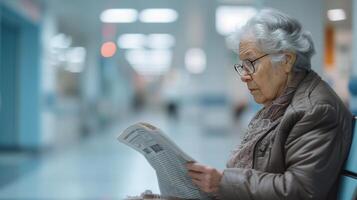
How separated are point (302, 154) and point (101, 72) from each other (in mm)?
17514

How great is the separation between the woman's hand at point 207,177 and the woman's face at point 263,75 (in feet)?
1.03

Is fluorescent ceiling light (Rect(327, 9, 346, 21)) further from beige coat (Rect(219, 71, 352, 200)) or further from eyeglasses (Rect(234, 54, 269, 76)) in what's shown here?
beige coat (Rect(219, 71, 352, 200))

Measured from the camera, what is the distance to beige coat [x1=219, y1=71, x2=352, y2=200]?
4.53 feet

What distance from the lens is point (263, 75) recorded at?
162 centimetres

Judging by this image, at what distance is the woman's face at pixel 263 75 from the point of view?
1605mm

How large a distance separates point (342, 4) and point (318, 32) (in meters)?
0.60

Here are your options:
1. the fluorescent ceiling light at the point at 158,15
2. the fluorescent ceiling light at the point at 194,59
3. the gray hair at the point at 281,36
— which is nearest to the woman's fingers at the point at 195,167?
the gray hair at the point at 281,36

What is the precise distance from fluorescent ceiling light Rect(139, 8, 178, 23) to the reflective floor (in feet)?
9.63

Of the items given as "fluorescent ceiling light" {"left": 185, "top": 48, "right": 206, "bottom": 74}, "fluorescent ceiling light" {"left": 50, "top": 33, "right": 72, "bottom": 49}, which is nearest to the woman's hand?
"fluorescent ceiling light" {"left": 50, "top": 33, "right": 72, "bottom": 49}

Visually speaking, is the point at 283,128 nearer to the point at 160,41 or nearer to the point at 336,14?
the point at 336,14

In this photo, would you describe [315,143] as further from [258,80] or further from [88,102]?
[88,102]

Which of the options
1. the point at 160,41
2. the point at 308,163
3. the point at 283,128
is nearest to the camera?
the point at 308,163

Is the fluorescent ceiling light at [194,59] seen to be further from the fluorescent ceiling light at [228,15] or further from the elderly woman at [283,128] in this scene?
the elderly woman at [283,128]

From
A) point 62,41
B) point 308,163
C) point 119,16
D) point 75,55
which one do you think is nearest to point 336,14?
point 308,163
